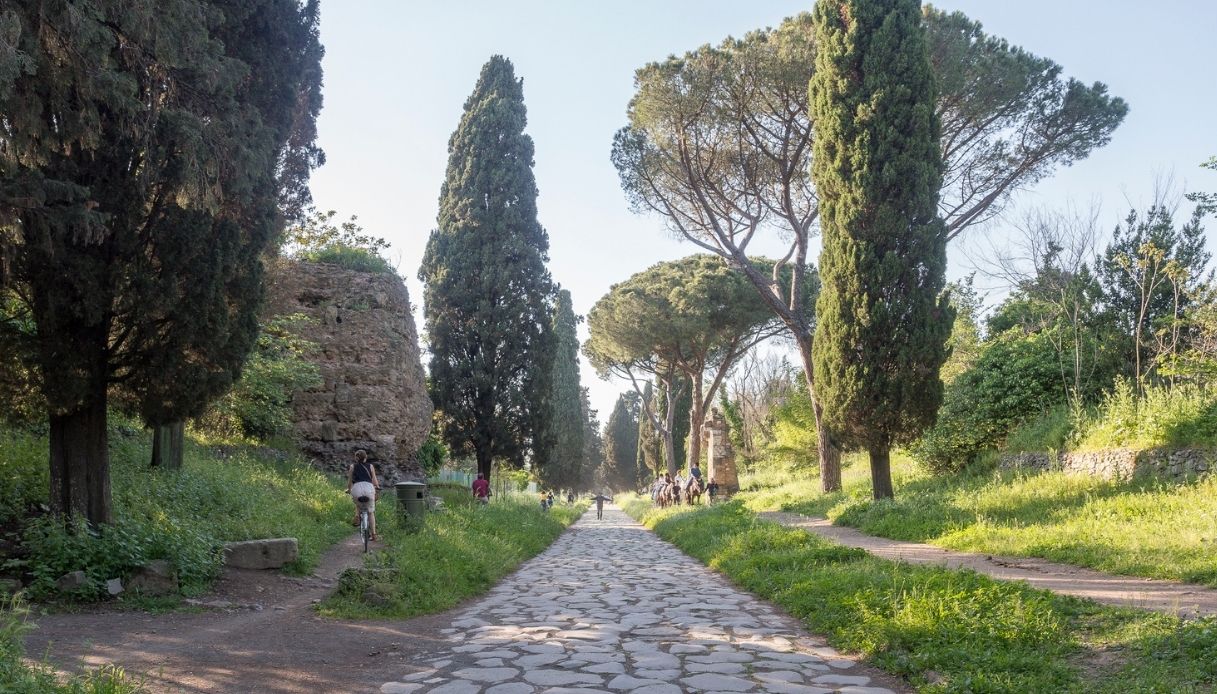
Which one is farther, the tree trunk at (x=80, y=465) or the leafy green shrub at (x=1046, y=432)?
the leafy green shrub at (x=1046, y=432)

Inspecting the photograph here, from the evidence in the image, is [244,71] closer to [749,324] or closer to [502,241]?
[502,241]

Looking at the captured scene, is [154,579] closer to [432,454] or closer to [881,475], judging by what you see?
[881,475]

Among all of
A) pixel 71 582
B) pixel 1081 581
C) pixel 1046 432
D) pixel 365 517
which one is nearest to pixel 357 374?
pixel 365 517

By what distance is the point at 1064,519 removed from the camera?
31.5 feet

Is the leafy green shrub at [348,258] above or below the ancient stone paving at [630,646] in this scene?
above

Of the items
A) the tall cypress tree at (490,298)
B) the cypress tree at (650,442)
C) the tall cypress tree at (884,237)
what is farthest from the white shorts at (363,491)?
the cypress tree at (650,442)

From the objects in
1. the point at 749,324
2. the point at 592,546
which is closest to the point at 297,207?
the point at 592,546

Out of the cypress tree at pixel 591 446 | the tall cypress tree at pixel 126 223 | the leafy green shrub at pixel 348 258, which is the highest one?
the leafy green shrub at pixel 348 258

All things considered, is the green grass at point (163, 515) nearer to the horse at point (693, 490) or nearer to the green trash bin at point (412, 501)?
the green trash bin at point (412, 501)

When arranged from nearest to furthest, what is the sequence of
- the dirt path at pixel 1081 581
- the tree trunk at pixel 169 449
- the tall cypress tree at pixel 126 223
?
the dirt path at pixel 1081 581 < the tall cypress tree at pixel 126 223 < the tree trunk at pixel 169 449

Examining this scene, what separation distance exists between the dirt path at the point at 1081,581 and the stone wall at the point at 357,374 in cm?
1189

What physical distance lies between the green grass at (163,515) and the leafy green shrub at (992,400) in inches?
478

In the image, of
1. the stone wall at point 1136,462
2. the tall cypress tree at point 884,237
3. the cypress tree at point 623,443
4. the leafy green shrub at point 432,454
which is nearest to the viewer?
the stone wall at point 1136,462

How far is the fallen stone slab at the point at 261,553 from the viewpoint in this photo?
26.2 feet
